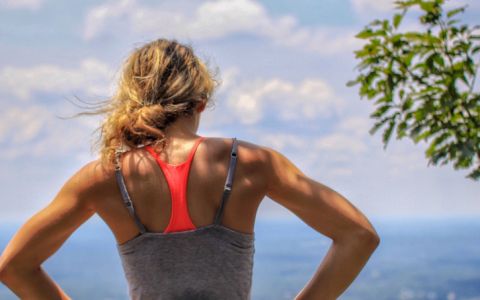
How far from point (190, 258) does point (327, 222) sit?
1.49ft

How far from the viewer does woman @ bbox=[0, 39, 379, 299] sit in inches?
66.4

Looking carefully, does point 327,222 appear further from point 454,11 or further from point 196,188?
point 454,11

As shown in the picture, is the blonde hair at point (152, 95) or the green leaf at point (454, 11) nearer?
the blonde hair at point (152, 95)

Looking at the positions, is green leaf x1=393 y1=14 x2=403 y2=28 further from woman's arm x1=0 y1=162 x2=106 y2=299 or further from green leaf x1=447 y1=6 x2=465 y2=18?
woman's arm x1=0 y1=162 x2=106 y2=299

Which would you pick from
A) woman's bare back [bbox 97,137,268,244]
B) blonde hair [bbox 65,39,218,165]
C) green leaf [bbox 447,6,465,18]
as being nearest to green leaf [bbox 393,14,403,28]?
green leaf [bbox 447,6,465,18]

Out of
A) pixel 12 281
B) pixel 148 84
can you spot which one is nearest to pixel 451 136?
pixel 148 84

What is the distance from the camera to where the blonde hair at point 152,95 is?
177cm

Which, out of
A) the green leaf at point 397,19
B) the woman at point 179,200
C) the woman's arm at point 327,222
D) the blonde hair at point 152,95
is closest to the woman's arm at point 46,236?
the woman at point 179,200

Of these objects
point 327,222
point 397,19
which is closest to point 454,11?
point 397,19

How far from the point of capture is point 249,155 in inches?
68.6

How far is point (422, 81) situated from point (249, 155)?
1.11 m

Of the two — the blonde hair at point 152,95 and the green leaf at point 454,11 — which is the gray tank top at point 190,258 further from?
the green leaf at point 454,11

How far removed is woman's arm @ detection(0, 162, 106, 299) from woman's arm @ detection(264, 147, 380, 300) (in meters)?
0.56

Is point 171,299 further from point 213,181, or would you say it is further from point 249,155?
point 249,155
